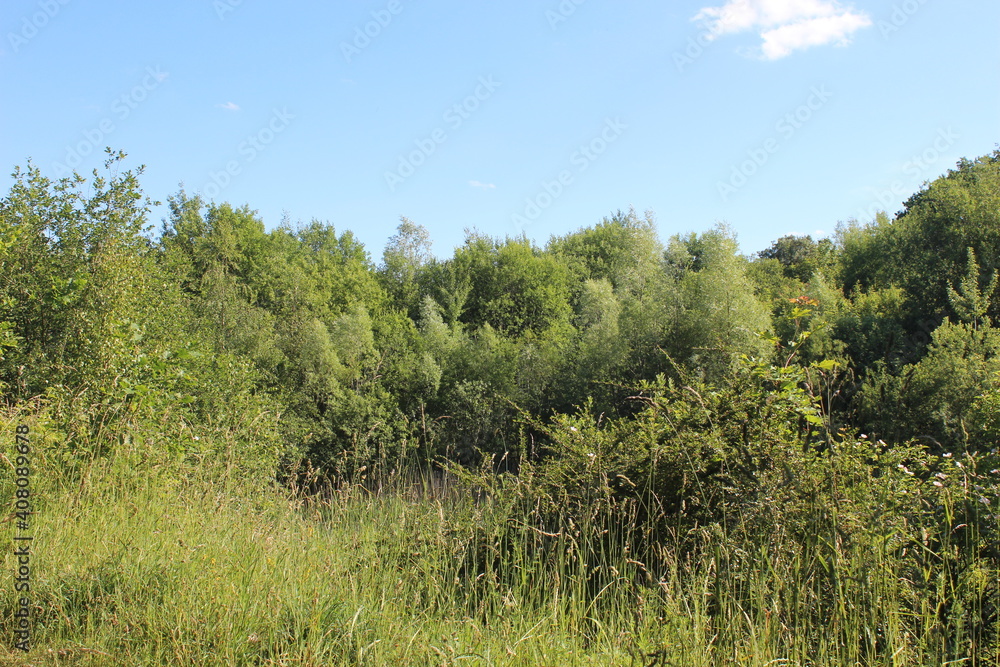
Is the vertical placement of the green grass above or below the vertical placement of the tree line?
below

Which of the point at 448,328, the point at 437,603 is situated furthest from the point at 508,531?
the point at 448,328

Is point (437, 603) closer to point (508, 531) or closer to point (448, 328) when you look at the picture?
point (508, 531)

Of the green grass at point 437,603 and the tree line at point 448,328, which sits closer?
the green grass at point 437,603

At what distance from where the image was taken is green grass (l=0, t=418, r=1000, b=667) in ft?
7.18

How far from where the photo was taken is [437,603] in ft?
9.62

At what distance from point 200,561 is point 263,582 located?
355 millimetres

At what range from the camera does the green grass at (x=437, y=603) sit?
2188 mm

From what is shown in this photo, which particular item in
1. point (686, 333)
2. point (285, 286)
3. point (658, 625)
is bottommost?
point (658, 625)

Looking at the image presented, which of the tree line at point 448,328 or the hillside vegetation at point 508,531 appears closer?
the hillside vegetation at point 508,531

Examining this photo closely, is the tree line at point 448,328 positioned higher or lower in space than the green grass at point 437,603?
higher

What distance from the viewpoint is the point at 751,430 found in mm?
3473

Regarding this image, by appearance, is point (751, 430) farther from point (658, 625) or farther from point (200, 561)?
point (200, 561)

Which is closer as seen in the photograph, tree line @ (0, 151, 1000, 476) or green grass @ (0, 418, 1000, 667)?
green grass @ (0, 418, 1000, 667)

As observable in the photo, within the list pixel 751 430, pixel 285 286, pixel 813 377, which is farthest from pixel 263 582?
pixel 285 286
